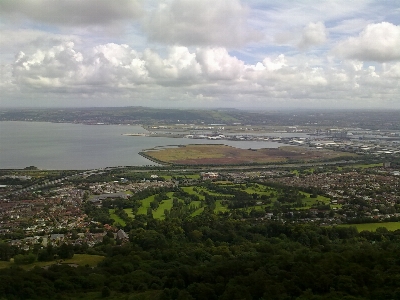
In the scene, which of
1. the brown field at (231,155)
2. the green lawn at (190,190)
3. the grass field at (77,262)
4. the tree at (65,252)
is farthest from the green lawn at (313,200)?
the brown field at (231,155)

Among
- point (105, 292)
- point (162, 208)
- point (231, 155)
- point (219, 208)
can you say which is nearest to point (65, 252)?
point (105, 292)

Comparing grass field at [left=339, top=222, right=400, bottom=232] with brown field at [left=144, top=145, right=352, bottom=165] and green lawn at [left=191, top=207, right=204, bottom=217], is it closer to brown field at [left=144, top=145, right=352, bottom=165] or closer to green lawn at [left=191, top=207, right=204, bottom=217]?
green lawn at [left=191, top=207, right=204, bottom=217]

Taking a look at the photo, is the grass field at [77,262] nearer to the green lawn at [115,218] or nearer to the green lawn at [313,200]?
the green lawn at [115,218]

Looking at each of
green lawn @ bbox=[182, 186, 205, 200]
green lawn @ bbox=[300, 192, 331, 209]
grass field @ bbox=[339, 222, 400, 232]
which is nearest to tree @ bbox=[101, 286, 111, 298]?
grass field @ bbox=[339, 222, 400, 232]

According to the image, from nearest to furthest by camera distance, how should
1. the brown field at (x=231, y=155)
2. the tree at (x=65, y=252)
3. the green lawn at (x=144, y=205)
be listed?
the tree at (x=65, y=252) < the green lawn at (x=144, y=205) < the brown field at (x=231, y=155)

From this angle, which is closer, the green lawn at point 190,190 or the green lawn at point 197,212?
the green lawn at point 197,212

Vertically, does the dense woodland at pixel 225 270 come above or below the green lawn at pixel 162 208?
above
